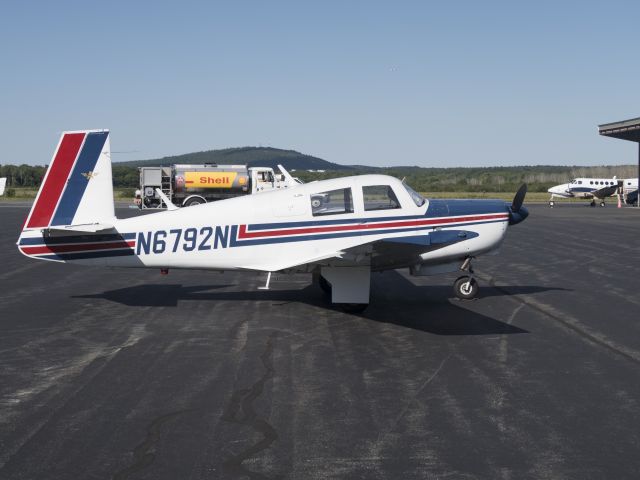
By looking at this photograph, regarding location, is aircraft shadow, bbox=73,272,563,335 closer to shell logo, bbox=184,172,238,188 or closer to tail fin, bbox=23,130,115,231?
tail fin, bbox=23,130,115,231

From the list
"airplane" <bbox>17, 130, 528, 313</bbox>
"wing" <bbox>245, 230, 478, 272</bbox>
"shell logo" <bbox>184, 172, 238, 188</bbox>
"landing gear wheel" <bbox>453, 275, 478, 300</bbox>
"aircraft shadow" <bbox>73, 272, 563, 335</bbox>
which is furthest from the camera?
"shell logo" <bbox>184, 172, 238, 188</bbox>

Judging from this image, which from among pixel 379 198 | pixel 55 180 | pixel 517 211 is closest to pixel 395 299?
pixel 379 198

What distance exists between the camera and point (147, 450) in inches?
236

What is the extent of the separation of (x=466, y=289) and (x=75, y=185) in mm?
6946

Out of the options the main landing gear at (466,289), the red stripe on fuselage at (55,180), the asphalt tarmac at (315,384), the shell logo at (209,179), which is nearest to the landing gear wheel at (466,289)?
the main landing gear at (466,289)

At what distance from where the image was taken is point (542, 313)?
487 inches

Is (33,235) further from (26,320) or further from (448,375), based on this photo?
(448,375)

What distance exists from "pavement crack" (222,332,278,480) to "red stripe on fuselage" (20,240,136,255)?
4.42m

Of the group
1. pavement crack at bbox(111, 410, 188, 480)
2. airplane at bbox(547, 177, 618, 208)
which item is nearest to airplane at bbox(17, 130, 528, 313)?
pavement crack at bbox(111, 410, 188, 480)

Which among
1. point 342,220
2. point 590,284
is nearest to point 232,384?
point 342,220

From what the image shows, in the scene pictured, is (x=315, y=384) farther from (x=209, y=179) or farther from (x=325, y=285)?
(x=209, y=179)

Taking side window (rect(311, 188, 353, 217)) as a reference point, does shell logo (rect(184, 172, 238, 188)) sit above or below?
above

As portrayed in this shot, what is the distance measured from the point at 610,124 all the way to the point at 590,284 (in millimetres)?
45745

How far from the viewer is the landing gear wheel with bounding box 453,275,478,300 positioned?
1359 centimetres
